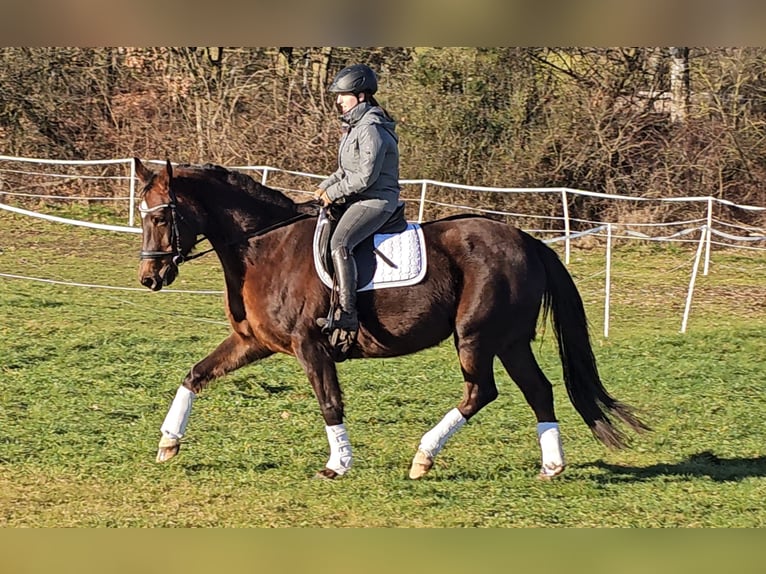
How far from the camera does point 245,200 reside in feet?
21.1

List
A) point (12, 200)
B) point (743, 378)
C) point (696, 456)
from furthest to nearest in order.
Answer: point (12, 200) < point (743, 378) < point (696, 456)

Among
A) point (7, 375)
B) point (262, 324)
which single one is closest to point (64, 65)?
point (7, 375)

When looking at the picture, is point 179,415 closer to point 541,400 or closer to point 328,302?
point 328,302

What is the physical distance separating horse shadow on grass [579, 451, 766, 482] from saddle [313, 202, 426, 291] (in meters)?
1.70

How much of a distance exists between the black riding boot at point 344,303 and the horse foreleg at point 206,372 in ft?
1.61

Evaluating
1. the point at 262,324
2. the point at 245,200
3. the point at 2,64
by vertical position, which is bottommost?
the point at 262,324

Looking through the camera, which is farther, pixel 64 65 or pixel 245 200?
pixel 64 65

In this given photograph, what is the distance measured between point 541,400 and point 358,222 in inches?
60.9

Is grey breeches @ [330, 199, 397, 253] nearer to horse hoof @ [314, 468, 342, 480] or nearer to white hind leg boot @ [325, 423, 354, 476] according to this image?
white hind leg boot @ [325, 423, 354, 476]

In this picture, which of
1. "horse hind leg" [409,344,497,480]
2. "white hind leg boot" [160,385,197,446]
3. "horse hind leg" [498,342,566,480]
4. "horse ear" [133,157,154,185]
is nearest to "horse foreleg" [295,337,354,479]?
"horse hind leg" [409,344,497,480]

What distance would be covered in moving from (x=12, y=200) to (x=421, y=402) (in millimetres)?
11429

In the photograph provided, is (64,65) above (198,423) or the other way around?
above

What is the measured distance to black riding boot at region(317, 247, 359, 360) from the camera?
610 cm
